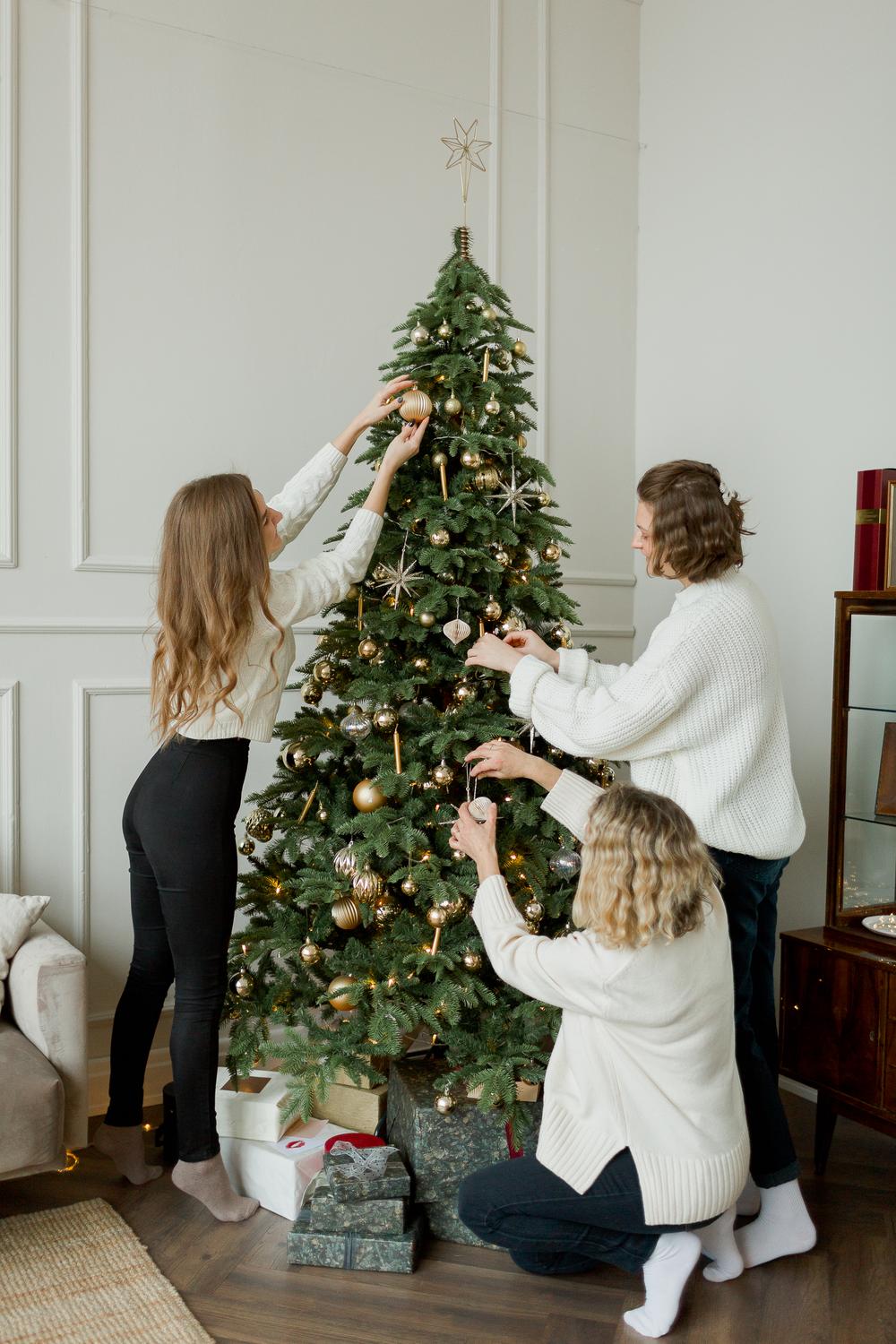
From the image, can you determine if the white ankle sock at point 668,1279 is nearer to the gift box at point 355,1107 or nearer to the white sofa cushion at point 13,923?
the gift box at point 355,1107

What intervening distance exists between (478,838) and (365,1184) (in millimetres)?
742

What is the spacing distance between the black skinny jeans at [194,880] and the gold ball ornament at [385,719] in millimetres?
290

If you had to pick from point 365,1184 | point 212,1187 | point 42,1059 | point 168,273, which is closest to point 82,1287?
point 212,1187

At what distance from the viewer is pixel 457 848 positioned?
2.38 m

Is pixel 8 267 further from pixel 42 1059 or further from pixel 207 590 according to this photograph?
pixel 42 1059

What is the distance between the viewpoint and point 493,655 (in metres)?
2.37

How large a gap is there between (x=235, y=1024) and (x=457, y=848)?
0.69 meters

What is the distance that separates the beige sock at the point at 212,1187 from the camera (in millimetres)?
2379

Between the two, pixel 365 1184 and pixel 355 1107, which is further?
pixel 355 1107

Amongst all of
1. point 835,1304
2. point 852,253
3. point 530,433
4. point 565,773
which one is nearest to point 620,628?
point 530,433

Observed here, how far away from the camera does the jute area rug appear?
6.68 feet

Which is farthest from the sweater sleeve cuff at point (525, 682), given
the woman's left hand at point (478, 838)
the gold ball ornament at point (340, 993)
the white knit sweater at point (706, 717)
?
the gold ball ornament at point (340, 993)

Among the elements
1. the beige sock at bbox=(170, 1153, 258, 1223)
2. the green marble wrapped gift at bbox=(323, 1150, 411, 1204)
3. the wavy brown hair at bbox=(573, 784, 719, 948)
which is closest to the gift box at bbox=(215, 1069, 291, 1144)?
the beige sock at bbox=(170, 1153, 258, 1223)

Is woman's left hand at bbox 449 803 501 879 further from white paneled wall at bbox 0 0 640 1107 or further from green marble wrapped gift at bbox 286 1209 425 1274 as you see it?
white paneled wall at bbox 0 0 640 1107
